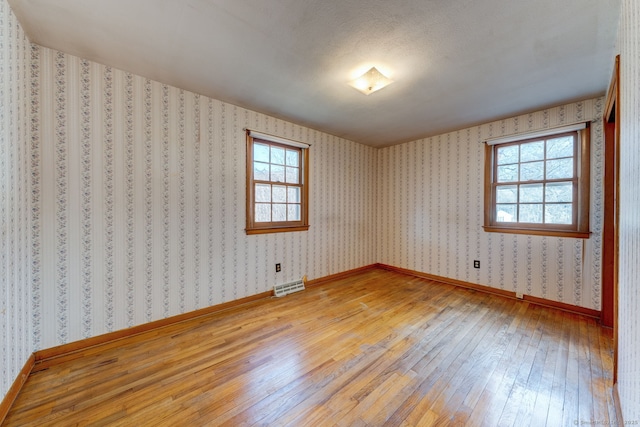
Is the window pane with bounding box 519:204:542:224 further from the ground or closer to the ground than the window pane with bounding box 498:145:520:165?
closer to the ground

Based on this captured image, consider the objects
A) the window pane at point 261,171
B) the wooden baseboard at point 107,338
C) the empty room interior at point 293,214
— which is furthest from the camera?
the window pane at point 261,171

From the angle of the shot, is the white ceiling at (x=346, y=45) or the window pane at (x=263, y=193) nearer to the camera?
the white ceiling at (x=346, y=45)

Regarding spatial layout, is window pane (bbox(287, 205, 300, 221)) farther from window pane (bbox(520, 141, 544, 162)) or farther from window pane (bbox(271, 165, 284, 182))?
window pane (bbox(520, 141, 544, 162))

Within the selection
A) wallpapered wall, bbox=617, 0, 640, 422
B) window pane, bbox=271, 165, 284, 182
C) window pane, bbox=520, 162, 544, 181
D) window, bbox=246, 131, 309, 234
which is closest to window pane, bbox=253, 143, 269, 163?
window, bbox=246, 131, 309, 234

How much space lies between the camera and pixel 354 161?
4285 mm

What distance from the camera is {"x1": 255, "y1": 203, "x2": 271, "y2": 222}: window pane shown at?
312cm

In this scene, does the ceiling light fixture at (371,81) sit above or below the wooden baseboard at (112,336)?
above

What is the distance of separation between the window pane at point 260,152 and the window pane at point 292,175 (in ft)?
1.30

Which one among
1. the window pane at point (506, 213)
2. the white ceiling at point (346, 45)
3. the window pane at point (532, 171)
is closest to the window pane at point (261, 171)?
the white ceiling at point (346, 45)

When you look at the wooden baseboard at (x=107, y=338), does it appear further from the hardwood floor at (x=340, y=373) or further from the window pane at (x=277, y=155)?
the window pane at (x=277, y=155)

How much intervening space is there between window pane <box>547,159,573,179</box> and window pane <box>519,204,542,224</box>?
0.40 m

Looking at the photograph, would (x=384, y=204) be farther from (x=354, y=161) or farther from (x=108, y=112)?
(x=108, y=112)

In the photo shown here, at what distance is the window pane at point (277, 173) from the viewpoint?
3264 mm

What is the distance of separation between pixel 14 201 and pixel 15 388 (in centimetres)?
117
